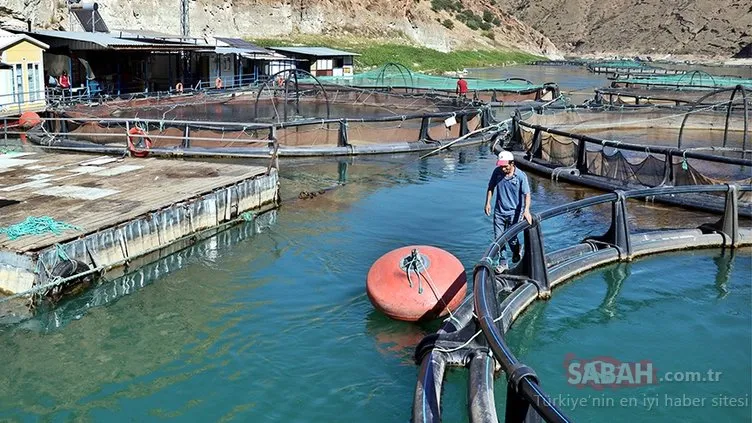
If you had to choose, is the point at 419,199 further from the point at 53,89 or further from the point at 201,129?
the point at 53,89

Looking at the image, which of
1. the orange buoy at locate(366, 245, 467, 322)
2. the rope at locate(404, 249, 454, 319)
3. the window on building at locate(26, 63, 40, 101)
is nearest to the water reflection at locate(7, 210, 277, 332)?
the orange buoy at locate(366, 245, 467, 322)

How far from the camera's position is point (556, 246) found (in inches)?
607

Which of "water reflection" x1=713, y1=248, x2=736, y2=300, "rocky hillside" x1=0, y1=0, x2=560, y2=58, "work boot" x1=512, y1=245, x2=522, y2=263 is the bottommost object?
"water reflection" x1=713, y1=248, x2=736, y2=300

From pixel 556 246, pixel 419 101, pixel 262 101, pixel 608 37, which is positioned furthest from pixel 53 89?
pixel 608 37

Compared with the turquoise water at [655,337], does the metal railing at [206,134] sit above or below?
above

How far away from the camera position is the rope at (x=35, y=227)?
12305 millimetres

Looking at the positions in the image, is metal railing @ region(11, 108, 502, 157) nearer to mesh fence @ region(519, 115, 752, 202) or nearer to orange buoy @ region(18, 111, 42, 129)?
orange buoy @ region(18, 111, 42, 129)

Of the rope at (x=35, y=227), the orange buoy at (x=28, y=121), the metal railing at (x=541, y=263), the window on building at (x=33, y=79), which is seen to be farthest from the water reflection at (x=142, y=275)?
the window on building at (x=33, y=79)

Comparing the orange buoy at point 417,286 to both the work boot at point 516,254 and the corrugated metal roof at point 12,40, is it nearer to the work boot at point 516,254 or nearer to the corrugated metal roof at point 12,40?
the work boot at point 516,254

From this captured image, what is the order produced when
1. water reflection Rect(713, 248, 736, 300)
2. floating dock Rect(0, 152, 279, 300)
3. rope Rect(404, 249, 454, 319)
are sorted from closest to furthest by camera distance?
rope Rect(404, 249, 454, 319), floating dock Rect(0, 152, 279, 300), water reflection Rect(713, 248, 736, 300)

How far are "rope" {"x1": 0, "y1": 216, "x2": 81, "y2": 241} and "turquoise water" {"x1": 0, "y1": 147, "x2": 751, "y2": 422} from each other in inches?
52.6

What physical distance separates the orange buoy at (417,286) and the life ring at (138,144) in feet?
46.2
